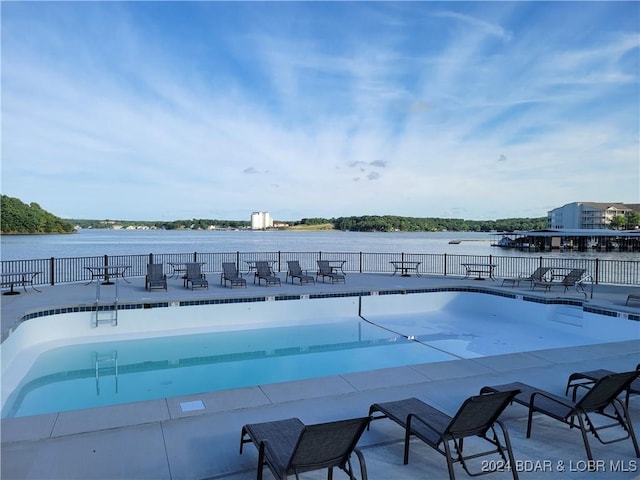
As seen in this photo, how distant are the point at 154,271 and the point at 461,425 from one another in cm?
963

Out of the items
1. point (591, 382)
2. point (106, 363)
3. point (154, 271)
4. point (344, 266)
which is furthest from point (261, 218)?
point (591, 382)

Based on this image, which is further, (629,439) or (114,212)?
(114,212)

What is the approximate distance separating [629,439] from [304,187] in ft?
91.9

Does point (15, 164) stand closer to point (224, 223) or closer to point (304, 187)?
point (304, 187)

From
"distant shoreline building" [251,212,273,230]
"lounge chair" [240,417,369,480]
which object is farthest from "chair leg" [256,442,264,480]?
"distant shoreline building" [251,212,273,230]

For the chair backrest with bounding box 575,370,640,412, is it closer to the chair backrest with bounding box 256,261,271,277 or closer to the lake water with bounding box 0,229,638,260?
the chair backrest with bounding box 256,261,271,277

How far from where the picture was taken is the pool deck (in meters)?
2.89

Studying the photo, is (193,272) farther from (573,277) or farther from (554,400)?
(573,277)

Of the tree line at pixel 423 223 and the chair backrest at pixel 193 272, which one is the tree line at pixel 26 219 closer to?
the tree line at pixel 423 223

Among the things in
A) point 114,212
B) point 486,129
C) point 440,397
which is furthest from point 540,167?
point 114,212

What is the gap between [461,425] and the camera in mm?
2791

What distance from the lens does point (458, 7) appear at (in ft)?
→ 41.9

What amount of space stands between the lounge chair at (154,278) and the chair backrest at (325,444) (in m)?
8.92

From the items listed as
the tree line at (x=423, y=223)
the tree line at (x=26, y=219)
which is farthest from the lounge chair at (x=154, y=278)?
the tree line at (x=423, y=223)
